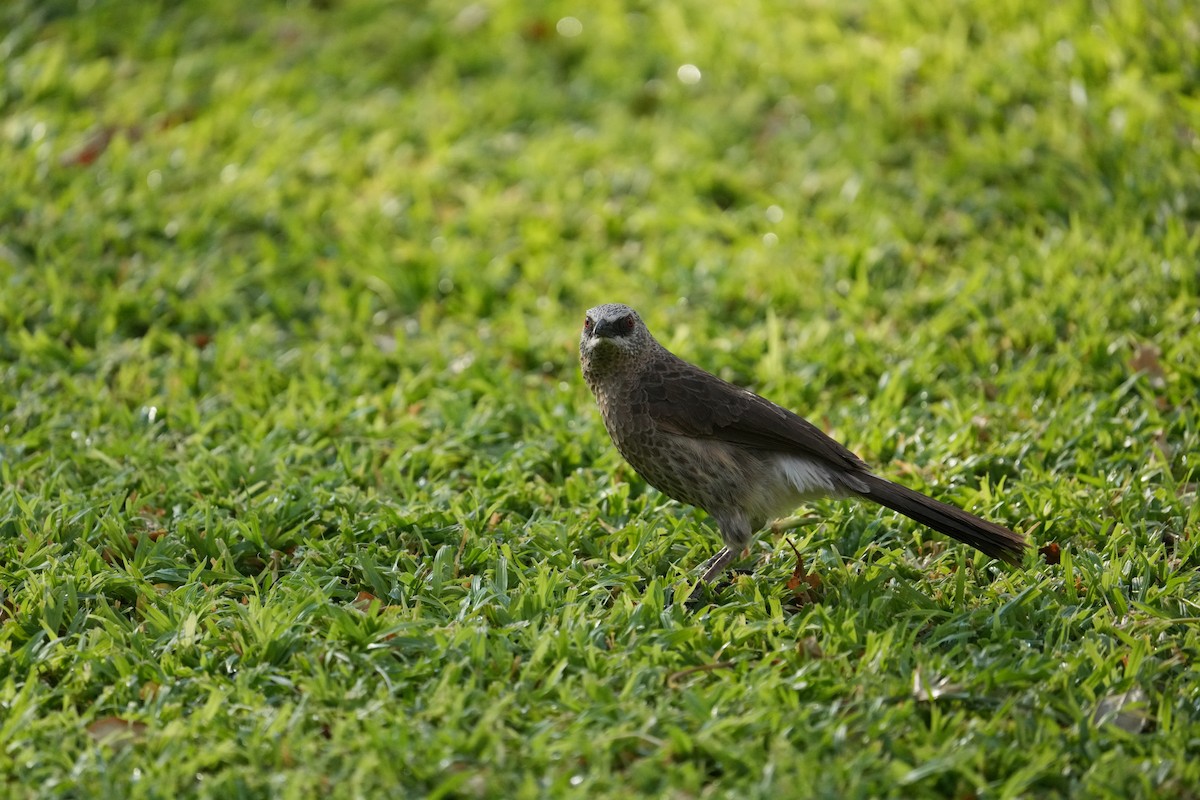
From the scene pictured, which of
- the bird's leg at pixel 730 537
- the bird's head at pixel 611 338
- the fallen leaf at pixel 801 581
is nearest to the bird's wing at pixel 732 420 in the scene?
the bird's head at pixel 611 338

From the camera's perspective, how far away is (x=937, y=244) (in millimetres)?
7074

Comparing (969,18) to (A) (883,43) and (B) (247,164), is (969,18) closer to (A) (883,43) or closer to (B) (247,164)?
(A) (883,43)

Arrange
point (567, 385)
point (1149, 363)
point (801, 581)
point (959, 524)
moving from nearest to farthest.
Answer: point (959, 524), point (801, 581), point (1149, 363), point (567, 385)

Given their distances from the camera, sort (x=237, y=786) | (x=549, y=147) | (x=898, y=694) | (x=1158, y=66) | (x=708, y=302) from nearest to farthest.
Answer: (x=237, y=786), (x=898, y=694), (x=708, y=302), (x=1158, y=66), (x=549, y=147)

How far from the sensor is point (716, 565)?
4570 millimetres

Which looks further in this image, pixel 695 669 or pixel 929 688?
pixel 695 669

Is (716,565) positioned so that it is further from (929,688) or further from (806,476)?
(929,688)

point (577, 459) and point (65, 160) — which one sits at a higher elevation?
point (65, 160)

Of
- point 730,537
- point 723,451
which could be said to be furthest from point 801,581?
point 723,451

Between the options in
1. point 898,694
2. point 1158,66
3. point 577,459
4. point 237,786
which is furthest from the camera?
point 1158,66

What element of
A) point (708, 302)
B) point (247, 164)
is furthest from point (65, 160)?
point (708, 302)

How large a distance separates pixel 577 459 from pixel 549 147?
3197 millimetres

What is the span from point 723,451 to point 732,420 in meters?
0.12

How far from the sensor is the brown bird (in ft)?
14.9
